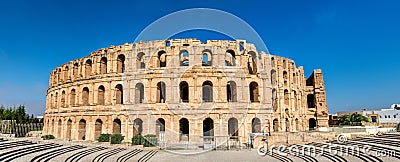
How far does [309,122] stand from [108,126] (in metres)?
26.0

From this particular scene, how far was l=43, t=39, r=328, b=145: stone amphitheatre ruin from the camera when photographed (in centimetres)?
2659

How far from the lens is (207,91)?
29188 mm

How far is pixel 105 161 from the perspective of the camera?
15.4 m

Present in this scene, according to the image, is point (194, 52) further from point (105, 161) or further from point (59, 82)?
point (59, 82)

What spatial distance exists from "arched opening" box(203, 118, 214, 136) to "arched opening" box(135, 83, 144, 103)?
21.6ft

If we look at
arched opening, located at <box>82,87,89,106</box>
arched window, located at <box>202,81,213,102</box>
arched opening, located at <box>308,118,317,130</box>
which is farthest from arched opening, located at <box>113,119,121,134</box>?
arched opening, located at <box>308,118,317,130</box>

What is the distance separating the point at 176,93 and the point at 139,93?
4.26 meters

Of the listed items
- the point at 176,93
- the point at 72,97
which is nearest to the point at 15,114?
the point at 72,97

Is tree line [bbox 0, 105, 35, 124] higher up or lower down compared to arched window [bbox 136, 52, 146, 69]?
lower down

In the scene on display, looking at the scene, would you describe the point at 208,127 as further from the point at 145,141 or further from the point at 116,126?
the point at 116,126

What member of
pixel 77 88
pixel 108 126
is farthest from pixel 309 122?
pixel 77 88

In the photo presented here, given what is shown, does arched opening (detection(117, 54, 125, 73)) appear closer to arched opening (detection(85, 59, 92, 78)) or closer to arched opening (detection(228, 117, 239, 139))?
arched opening (detection(85, 59, 92, 78))

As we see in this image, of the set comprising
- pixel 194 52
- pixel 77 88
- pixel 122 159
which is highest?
pixel 194 52

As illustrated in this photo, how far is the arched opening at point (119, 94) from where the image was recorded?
95.0 ft
